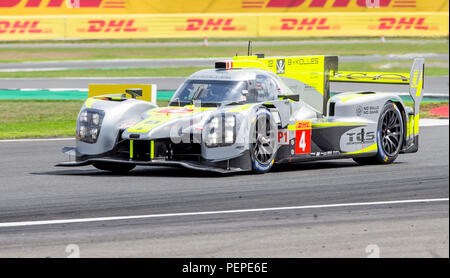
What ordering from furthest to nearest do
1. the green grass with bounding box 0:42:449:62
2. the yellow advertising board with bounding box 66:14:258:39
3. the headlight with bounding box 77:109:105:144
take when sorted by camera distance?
the yellow advertising board with bounding box 66:14:258:39 → the green grass with bounding box 0:42:449:62 → the headlight with bounding box 77:109:105:144

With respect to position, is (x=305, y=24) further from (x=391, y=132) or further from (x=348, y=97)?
(x=348, y=97)

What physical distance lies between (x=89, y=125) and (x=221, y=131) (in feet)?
5.29

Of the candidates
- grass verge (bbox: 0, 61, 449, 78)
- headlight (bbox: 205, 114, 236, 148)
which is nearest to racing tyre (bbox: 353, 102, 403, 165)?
headlight (bbox: 205, 114, 236, 148)

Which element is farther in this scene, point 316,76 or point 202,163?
point 316,76

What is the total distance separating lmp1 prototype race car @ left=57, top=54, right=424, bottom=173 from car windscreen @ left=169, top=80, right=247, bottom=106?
1 centimetres

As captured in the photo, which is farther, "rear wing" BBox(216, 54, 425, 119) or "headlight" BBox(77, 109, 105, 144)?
"rear wing" BBox(216, 54, 425, 119)

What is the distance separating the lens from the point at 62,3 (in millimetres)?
39625

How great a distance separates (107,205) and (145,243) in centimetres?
180

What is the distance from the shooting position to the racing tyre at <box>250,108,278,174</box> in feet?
35.0

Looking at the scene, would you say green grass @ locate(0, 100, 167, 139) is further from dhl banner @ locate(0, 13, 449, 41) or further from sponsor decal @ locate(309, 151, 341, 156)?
dhl banner @ locate(0, 13, 449, 41)

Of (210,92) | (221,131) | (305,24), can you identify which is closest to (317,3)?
(305,24)

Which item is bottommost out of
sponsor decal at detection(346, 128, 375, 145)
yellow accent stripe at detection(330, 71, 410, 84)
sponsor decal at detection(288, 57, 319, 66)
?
sponsor decal at detection(346, 128, 375, 145)

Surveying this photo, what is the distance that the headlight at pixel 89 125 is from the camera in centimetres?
1082

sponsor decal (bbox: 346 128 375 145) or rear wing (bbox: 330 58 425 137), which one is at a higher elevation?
rear wing (bbox: 330 58 425 137)
